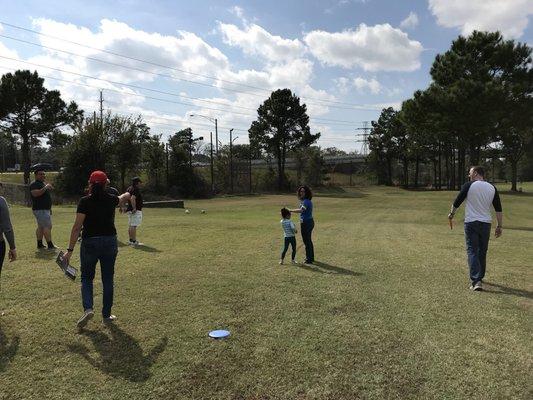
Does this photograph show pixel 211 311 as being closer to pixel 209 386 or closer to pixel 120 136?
pixel 209 386

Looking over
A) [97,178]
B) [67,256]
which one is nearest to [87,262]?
[67,256]

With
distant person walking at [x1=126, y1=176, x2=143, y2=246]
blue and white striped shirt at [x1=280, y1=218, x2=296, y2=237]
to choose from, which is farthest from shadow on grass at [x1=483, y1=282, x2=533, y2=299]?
distant person walking at [x1=126, y1=176, x2=143, y2=246]

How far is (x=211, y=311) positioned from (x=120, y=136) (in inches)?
1404

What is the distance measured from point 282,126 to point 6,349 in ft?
184

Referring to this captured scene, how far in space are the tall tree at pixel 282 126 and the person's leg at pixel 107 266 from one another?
174 ft

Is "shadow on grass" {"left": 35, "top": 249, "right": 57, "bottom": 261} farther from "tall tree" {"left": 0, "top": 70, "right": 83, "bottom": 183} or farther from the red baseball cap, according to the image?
"tall tree" {"left": 0, "top": 70, "right": 83, "bottom": 183}

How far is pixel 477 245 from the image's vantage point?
7625 millimetres

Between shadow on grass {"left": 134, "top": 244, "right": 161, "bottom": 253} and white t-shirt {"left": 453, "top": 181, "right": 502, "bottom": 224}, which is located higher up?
white t-shirt {"left": 453, "top": 181, "right": 502, "bottom": 224}

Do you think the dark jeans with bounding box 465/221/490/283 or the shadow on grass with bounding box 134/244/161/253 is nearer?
the dark jeans with bounding box 465/221/490/283

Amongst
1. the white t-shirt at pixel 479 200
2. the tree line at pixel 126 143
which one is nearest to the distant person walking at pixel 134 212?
the white t-shirt at pixel 479 200

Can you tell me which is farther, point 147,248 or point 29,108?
point 29,108

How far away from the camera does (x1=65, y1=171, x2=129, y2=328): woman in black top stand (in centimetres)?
557

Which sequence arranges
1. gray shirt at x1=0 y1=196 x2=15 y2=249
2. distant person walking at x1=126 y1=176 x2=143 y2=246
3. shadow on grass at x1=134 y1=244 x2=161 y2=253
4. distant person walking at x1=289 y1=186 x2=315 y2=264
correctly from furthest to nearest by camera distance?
distant person walking at x1=126 y1=176 x2=143 y2=246 < shadow on grass at x1=134 y1=244 x2=161 y2=253 < distant person walking at x1=289 y1=186 x2=315 y2=264 < gray shirt at x1=0 y1=196 x2=15 y2=249

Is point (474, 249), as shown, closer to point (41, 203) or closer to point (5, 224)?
point (5, 224)
